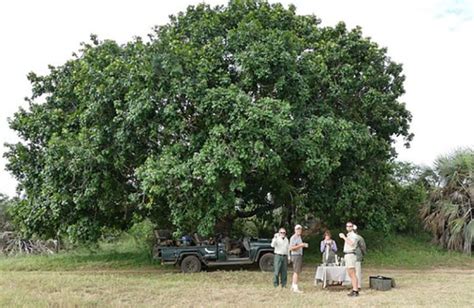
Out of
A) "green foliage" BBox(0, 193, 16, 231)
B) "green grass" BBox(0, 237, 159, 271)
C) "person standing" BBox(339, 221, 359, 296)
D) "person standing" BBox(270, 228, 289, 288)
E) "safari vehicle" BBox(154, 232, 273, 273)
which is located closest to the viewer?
"person standing" BBox(339, 221, 359, 296)

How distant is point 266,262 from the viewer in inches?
576

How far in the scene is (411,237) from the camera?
67.5 feet

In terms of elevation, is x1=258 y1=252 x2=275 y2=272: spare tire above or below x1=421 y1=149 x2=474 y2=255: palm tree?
below

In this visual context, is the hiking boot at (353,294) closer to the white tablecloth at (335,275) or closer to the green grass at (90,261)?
the white tablecloth at (335,275)

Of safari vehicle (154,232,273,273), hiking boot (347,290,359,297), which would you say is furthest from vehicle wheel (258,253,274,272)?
hiking boot (347,290,359,297)

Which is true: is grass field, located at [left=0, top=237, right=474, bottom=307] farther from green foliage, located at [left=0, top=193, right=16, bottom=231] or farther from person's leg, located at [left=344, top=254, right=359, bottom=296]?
green foliage, located at [left=0, top=193, right=16, bottom=231]

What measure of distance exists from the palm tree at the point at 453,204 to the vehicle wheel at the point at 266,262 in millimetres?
8152

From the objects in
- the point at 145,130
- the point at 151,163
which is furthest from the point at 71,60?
the point at 151,163

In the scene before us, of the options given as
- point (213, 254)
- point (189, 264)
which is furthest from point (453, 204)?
point (189, 264)

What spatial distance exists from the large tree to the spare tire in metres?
2.05

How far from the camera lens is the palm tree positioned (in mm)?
17938

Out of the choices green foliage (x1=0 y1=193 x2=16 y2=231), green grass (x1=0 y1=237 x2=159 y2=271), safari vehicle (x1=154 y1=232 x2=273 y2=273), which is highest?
green foliage (x1=0 y1=193 x2=16 y2=231)

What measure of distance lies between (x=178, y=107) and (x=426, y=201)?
12.5 m

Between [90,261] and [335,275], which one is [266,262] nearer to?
[335,275]
